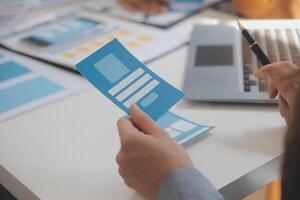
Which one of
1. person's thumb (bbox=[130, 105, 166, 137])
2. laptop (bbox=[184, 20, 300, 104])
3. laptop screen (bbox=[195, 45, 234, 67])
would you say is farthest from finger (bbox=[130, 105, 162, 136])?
laptop screen (bbox=[195, 45, 234, 67])

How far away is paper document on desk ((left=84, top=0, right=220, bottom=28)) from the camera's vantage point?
43.6 inches

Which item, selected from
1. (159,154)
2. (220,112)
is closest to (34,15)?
(220,112)

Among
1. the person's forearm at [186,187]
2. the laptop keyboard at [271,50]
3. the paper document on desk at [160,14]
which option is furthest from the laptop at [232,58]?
the person's forearm at [186,187]

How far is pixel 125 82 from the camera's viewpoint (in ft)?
2.11

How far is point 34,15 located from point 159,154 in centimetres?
74

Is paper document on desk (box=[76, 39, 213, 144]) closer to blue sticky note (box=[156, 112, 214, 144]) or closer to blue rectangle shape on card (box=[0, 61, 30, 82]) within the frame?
blue sticky note (box=[156, 112, 214, 144])

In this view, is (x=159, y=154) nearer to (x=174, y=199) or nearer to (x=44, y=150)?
(x=174, y=199)

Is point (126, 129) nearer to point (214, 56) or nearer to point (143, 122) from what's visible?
point (143, 122)

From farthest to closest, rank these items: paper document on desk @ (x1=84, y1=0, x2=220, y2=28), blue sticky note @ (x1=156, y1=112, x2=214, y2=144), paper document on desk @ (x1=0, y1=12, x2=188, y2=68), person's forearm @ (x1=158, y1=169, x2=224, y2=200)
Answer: paper document on desk @ (x1=84, y1=0, x2=220, y2=28), paper document on desk @ (x1=0, y1=12, x2=188, y2=68), blue sticky note @ (x1=156, y1=112, x2=214, y2=144), person's forearm @ (x1=158, y1=169, x2=224, y2=200)

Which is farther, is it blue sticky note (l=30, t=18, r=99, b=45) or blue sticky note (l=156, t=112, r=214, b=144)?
blue sticky note (l=30, t=18, r=99, b=45)

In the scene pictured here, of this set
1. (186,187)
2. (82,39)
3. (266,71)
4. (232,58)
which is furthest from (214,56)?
(186,187)

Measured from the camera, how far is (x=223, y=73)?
0.84 meters

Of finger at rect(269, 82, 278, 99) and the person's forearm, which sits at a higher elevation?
finger at rect(269, 82, 278, 99)

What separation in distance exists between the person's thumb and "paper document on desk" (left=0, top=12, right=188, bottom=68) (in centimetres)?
32
